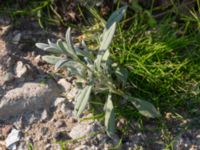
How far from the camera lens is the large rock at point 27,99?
7.09 feet

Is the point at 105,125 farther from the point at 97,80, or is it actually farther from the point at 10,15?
the point at 10,15

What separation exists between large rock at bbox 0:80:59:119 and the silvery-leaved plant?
0.18m

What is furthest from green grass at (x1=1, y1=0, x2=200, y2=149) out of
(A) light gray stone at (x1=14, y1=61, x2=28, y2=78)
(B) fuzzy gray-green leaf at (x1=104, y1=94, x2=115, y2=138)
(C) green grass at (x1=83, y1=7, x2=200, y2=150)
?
(A) light gray stone at (x1=14, y1=61, x2=28, y2=78)

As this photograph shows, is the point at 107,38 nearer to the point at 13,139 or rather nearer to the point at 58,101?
the point at 58,101

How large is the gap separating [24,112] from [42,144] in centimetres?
19

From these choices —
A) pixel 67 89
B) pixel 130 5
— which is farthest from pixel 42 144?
pixel 130 5

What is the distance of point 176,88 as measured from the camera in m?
2.15

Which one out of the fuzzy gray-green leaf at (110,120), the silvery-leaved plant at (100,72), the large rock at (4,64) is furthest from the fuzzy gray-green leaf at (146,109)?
the large rock at (4,64)

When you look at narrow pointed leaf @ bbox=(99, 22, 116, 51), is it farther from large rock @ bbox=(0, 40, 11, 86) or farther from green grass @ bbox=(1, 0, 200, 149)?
large rock @ bbox=(0, 40, 11, 86)

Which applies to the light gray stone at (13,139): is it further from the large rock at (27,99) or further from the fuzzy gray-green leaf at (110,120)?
the fuzzy gray-green leaf at (110,120)

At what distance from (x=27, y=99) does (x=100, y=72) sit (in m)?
0.40

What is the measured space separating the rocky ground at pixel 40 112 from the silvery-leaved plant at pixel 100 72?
10cm

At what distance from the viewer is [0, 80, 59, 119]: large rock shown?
2.16 meters

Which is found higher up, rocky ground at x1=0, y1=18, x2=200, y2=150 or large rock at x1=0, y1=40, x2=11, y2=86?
large rock at x1=0, y1=40, x2=11, y2=86
